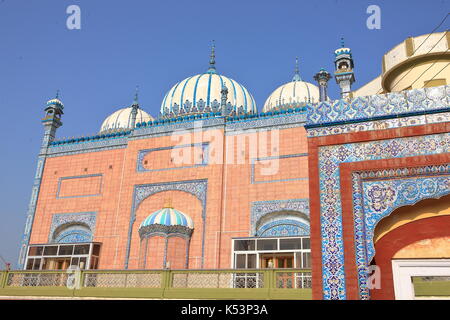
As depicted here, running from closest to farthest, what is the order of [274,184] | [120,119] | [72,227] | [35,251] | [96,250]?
[274,184]
[96,250]
[35,251]
[72,227]
[120,119]

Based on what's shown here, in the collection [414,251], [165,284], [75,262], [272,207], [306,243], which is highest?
[272,207]

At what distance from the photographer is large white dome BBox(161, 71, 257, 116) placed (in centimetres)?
1912

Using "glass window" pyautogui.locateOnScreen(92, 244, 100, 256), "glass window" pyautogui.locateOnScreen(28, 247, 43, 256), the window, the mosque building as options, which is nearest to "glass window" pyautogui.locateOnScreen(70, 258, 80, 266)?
the mosque building

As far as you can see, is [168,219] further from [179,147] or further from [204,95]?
[204,95]

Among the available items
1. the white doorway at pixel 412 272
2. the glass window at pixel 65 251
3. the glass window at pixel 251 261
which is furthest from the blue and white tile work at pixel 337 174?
the glass window at pixel 65 251

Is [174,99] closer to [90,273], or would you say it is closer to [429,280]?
[90,273]

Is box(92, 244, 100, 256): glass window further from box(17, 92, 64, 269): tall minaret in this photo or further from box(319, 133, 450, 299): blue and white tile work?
box(319, 133, 450, 299): blue and white tile work

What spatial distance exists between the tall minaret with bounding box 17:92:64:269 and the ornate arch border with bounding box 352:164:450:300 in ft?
46.0

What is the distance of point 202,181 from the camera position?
589 inches

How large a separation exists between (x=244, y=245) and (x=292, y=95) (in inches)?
416

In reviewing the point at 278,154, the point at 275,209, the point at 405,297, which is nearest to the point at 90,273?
the point at 275,209

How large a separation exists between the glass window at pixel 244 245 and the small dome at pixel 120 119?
1169 cm

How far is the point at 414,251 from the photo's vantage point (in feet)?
17.4

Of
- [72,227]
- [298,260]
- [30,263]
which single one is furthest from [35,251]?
[298,260]
